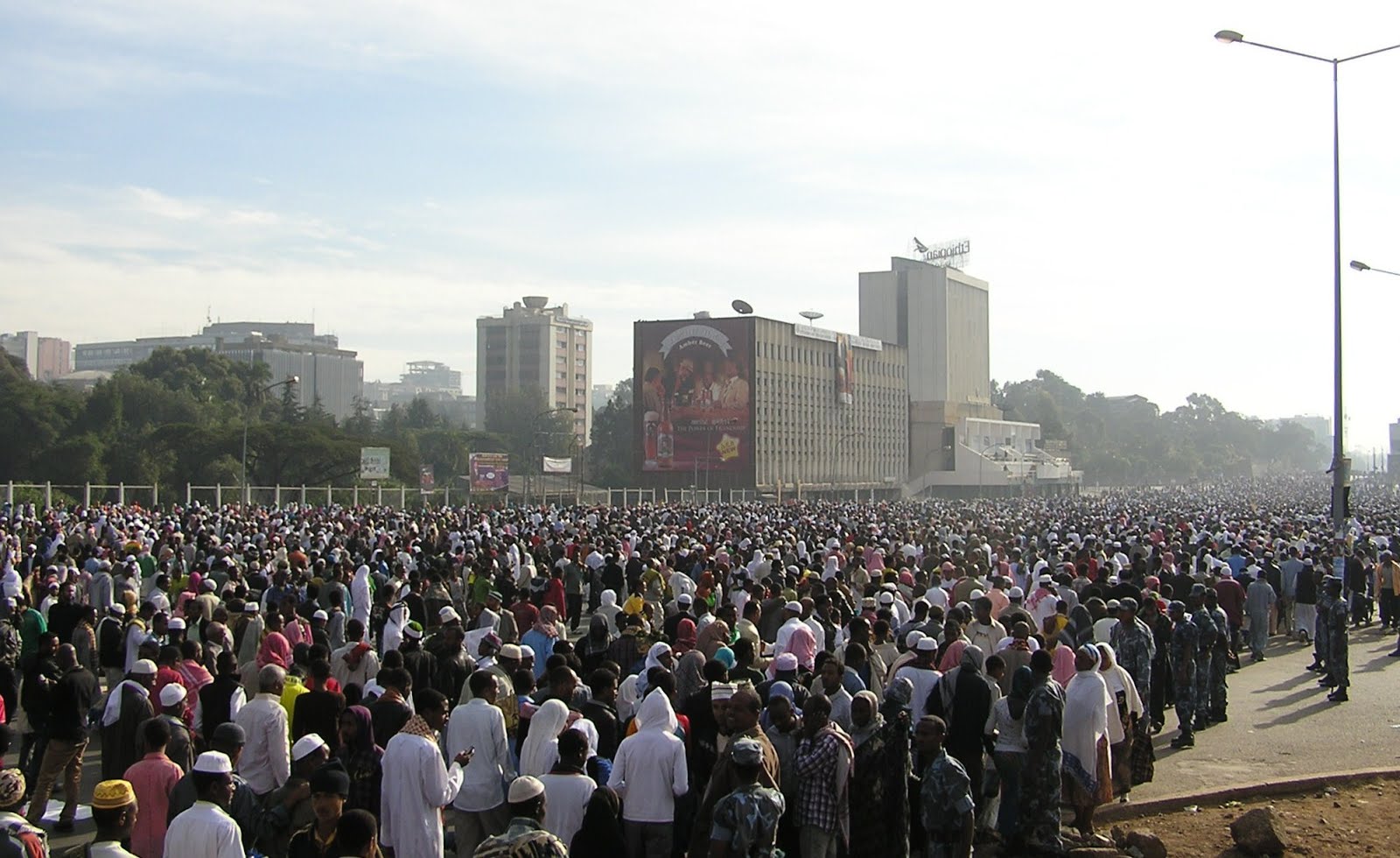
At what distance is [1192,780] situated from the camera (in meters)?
11.7

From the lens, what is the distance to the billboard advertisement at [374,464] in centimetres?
5884

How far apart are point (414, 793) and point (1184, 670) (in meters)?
8.81

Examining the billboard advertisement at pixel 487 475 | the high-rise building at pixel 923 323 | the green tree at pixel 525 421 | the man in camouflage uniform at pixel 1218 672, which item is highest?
the high-rise building at pixel 923 323

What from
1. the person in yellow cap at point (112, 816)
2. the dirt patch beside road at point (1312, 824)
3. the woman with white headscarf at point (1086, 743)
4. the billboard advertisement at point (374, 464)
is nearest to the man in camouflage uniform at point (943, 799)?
the woman with white headscarf at point (1086, 743)

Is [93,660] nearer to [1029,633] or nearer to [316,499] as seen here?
[1029,633]

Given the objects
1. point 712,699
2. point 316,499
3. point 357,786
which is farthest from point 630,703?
point 316,499

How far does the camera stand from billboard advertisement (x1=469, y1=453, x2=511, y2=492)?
5966 cm

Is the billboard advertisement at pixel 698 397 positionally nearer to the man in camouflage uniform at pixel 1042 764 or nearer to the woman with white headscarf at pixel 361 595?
the woman with white headscarf at pixel 361 595

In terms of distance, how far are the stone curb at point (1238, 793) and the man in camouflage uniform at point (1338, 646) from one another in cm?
385

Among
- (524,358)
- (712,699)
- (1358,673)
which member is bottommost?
(1358,673)

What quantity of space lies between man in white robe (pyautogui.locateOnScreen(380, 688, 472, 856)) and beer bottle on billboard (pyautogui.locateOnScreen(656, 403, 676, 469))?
8018 cm

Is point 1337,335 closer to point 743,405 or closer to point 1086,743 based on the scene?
point 1086,743

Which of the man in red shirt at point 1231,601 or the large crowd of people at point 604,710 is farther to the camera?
the man in red shirt at point 1231,601

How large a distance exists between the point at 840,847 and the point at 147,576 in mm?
14876
